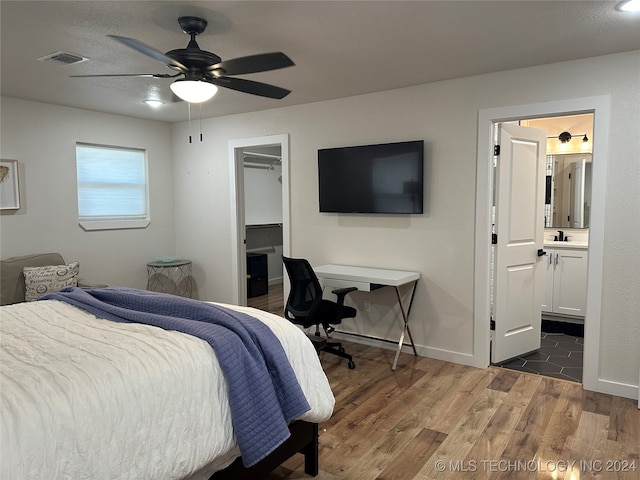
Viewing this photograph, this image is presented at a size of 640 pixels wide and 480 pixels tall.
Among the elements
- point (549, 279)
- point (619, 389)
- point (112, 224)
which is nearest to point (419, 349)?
point (619, 389)

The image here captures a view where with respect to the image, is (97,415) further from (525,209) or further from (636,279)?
(525,209)

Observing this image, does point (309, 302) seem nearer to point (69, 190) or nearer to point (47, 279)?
point (47, 279)

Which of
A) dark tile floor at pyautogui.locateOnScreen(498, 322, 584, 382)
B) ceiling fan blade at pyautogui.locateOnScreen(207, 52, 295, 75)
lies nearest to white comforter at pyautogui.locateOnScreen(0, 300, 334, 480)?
ceiling fan blade at pyautogui.locateOnScreen(207, 52, 295, 75)

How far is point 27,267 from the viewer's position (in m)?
4.05

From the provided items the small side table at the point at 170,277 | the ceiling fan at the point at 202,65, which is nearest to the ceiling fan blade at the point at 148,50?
the ceiling fan at the point at 202,65

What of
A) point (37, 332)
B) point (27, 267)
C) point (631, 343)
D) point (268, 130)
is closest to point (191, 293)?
point (27, 267)

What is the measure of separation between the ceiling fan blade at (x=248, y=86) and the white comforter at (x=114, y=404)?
4.75 feet

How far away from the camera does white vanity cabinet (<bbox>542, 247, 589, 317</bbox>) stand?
489 cm

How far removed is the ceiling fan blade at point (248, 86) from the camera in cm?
258

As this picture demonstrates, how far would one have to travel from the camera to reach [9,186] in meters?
4.16

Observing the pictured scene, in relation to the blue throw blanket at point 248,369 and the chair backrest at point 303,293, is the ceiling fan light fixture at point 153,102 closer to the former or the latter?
the chair backrest at point 303,293

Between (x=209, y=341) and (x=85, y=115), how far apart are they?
12.9 feet

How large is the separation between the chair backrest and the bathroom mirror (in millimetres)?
3399

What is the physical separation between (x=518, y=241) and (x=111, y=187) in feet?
14.3
